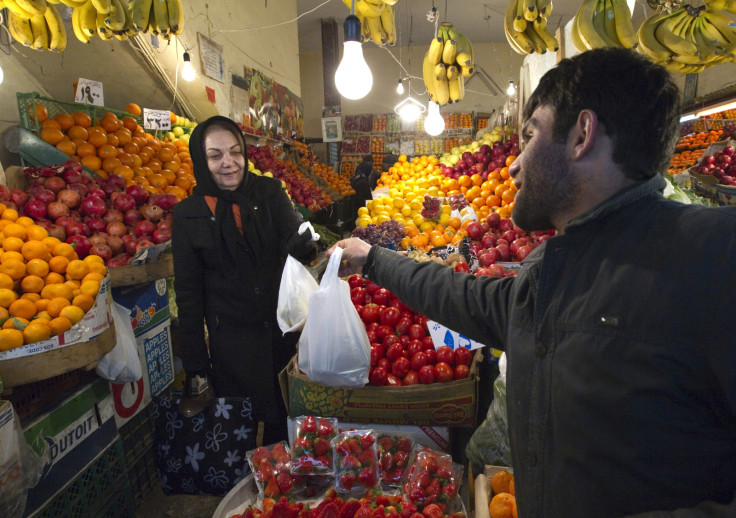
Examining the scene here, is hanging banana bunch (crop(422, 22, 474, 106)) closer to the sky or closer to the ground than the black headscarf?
closer to the sky

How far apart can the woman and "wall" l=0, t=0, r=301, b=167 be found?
7.34 feet

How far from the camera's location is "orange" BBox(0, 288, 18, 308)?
197cm

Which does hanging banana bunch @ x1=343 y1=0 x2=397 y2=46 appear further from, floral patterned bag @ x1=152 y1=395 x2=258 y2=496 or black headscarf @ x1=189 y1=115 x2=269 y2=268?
floral patterned bag @ x1=152 y1=395 x2=258 y2=496

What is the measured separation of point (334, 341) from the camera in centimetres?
192

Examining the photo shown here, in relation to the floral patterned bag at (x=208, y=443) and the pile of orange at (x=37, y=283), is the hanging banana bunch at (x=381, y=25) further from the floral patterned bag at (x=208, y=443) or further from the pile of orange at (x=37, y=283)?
the floral patterned bag at (x=208, y=443)

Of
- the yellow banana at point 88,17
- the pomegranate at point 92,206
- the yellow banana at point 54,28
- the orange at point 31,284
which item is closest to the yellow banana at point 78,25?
the yellow banana at point 88,17

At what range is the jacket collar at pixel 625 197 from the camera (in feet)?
2.85

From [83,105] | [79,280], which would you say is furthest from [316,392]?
[83,105]

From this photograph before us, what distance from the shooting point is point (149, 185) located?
3.88 m

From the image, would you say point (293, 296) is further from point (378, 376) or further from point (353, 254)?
point (353, 254)

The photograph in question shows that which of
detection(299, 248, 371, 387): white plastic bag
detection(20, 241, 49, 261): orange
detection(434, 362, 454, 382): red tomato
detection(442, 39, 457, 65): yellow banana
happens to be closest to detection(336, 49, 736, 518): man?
detection(299, 248, 371, 387): white plastic bag

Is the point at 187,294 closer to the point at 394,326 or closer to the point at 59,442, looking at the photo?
the point at 59,442

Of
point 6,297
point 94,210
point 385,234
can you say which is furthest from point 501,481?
point 94,210

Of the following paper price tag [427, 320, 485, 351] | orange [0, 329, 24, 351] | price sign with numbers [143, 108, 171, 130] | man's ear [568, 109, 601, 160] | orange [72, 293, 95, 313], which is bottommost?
paper price tag [427, 320, 485, 351]
